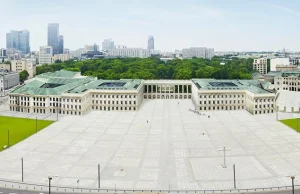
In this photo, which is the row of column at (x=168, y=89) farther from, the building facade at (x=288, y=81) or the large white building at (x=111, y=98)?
the building facade at (x=288, y=81)

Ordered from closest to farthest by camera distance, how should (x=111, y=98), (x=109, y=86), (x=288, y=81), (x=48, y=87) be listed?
(x=111, y=98) < (x=109, y=86) < (x=48, y=87) < (x=288, y=81)

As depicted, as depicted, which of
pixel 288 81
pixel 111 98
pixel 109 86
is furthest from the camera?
pixel 288 81

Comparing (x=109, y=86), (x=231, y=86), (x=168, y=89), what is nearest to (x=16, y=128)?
(x=109, y=86)

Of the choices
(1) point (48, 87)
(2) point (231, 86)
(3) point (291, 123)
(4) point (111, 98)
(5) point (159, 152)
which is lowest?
(5) point (159, 152)

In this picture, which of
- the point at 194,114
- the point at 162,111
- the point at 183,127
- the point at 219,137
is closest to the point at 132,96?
the point at 162,111

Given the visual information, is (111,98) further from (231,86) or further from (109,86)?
(231,86)

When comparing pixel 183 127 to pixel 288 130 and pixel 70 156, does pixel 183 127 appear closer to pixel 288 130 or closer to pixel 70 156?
pixel 288 130

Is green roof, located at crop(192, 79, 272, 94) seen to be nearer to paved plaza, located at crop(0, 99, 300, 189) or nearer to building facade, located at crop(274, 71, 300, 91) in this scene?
paved plaza, located at crop(0, 99, 300, 189)

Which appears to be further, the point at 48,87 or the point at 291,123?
the point at 48,87
